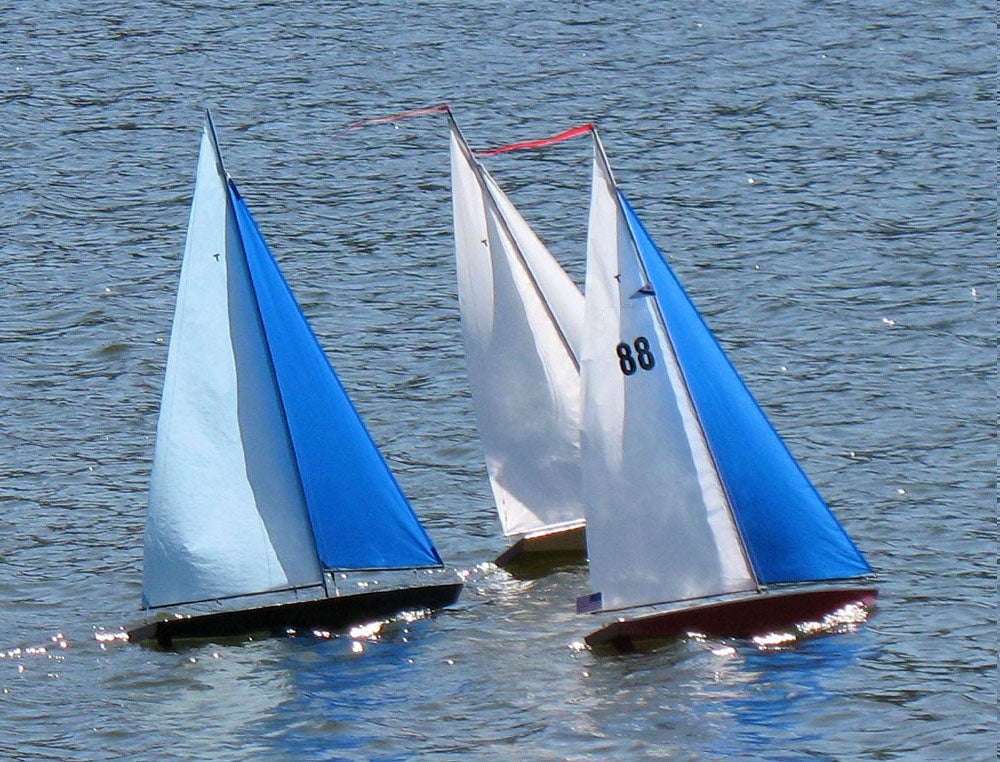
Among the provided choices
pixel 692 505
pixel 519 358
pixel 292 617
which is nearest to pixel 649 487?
pixel 692 505

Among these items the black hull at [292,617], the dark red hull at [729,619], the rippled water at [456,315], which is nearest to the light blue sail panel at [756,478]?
the dark red hull at [729,619]

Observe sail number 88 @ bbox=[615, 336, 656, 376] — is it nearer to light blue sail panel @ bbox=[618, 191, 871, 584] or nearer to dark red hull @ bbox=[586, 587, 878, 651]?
light blue sail panel @ bbox=[618, 191, 871, 584]

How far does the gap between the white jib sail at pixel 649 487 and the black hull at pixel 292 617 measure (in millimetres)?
2497

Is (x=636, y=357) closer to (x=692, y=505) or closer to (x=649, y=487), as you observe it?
(x=649, y=487)

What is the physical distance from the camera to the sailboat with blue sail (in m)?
23.2

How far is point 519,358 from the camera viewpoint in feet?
82.2

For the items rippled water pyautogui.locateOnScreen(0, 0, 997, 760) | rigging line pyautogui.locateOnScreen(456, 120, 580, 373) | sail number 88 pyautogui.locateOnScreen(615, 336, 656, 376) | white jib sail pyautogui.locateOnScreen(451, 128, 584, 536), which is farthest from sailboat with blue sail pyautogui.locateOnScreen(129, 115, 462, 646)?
sail number 88 pyautogui.locateOnScreen(615, 336, 656, 376)

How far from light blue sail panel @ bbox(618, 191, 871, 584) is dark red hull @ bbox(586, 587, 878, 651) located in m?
0.35

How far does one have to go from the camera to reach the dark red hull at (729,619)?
22.3 m

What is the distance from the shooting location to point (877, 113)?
4503 centimetres

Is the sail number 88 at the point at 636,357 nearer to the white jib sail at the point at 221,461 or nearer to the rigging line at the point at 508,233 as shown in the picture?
the rigging line at the point at 508,233

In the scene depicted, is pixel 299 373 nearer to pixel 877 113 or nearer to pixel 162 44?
pixel 877 113

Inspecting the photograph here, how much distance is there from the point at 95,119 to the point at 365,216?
9904 millimetres

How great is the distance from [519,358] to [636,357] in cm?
331
